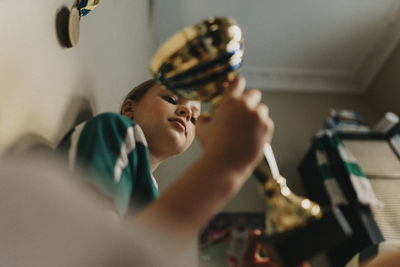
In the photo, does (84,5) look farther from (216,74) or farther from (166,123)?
(216,74)

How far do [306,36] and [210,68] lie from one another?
229 centimetres

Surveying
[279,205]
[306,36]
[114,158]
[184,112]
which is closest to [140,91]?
[184,112]

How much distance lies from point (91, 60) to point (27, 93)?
0.31 metres

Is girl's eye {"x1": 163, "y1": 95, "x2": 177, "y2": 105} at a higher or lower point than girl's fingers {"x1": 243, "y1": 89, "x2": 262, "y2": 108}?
lower

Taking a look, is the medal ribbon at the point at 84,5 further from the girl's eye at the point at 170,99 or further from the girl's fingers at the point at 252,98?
the girl's fingers at the point at 252,98

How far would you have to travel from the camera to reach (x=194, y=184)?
0.98 ft

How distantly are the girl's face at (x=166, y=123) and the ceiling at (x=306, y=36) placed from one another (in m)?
1.68

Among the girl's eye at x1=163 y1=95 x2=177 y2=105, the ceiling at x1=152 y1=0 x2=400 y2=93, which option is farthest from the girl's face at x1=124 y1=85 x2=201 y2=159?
the ceiling at x1=152 y1=0 x2=400 y2=93

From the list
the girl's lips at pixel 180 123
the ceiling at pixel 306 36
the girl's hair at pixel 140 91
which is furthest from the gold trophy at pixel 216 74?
the ceiling at pixel 306 36

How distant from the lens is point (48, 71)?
0.53 meters

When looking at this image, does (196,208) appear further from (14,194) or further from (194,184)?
(14,194)

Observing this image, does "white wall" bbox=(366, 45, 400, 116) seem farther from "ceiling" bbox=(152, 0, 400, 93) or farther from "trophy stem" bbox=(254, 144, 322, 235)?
"trophy stem" bbox=(254, 144, 322, 235)

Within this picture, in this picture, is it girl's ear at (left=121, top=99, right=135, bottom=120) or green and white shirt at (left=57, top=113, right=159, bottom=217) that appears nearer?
green and white shirt at (left=57, top=113, right=159, bottom=217)

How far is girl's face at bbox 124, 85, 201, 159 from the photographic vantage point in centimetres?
54
